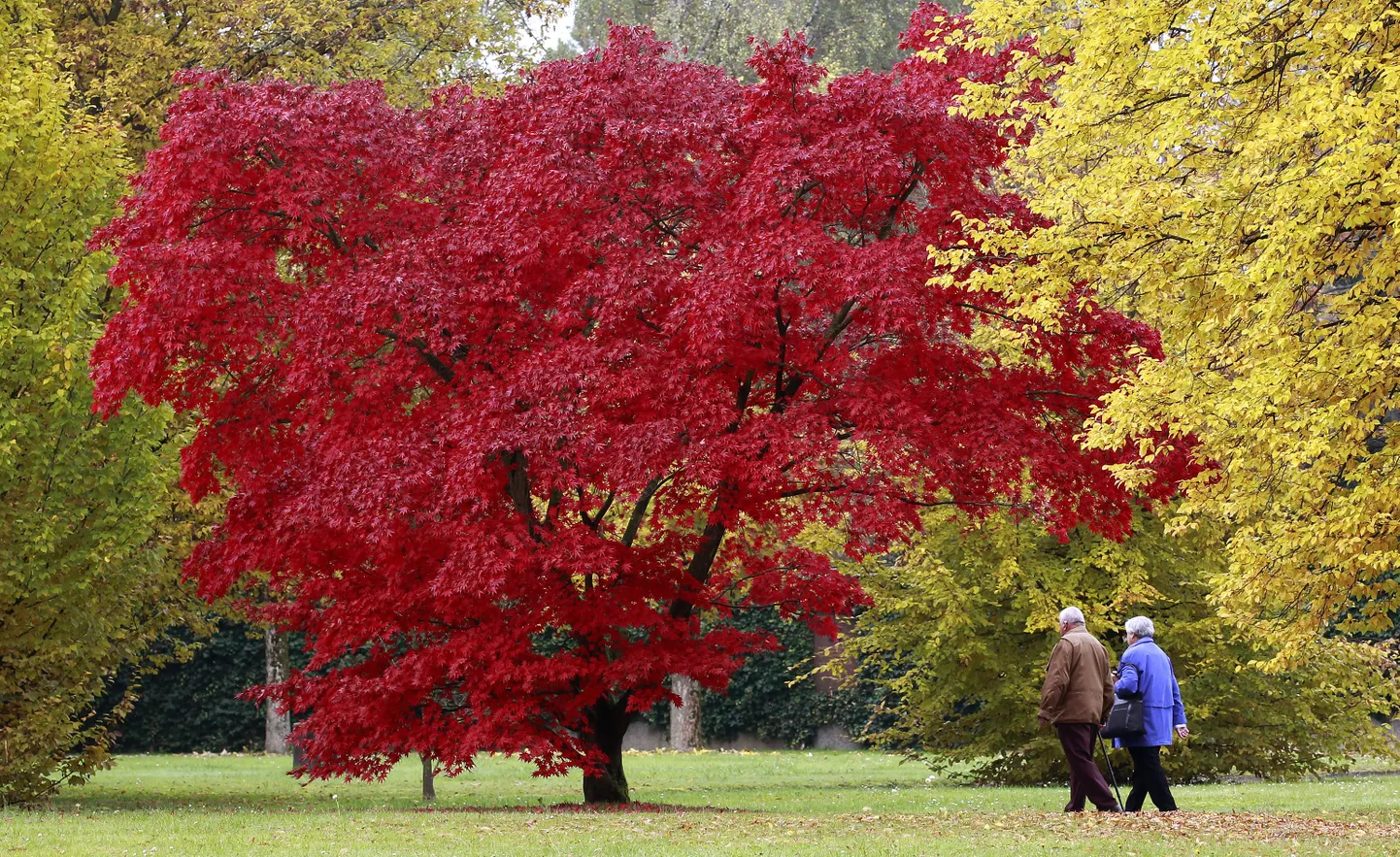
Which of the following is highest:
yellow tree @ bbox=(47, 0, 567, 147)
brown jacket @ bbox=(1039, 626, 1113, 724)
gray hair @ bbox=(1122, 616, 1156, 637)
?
yellow tree @ bbox=(47, 0, 567, 147)

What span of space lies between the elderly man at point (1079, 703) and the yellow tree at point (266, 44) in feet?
44.1

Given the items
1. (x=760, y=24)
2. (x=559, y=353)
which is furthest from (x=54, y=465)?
(x=760, y=24)

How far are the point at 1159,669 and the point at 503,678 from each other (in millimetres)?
4800

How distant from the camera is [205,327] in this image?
40.4 feet

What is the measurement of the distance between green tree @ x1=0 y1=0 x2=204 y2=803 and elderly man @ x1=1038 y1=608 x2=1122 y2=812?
27.3 ft

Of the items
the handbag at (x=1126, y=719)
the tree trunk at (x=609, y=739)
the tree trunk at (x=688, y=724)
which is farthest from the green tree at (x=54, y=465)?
the tree trunk at (x=688, y=724)

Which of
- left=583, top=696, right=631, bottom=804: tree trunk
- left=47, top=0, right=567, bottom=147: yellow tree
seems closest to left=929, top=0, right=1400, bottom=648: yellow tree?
left=583, top=696, right=631, bottom=804: tree trunk

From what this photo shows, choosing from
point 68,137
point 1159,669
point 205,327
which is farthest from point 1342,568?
point 68,137

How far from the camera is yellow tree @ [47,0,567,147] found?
19.6 meters

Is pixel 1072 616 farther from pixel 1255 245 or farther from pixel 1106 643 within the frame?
pixel 1106 643

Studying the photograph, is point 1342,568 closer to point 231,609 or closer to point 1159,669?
point 1159,669

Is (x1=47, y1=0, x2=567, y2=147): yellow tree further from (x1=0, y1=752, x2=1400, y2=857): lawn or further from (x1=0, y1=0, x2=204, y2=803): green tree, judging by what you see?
(x1=0, y1=752, x2=1400, y2=857): lawn

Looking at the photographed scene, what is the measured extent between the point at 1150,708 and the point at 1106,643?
23.2 feet

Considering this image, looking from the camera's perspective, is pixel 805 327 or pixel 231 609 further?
pixel 231 609
